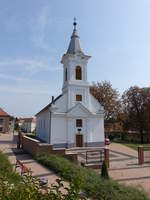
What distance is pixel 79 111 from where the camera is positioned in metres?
25.8

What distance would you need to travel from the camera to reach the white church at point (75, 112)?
968 inches

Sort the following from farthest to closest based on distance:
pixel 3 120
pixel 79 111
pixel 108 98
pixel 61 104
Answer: pixel 3 120
pixel 108 98
pixel 79 111
pixel 61 104

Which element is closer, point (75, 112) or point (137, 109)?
point (75, 112)

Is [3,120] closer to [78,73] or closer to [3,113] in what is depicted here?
[3,113]

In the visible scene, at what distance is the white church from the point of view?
80.6 feet

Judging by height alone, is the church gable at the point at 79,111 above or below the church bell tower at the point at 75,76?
below

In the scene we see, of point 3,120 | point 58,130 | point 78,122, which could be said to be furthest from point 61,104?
point 3,120

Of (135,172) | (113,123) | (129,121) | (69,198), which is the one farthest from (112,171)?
(129,121)

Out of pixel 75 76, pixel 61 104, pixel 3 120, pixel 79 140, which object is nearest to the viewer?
pixel 79 140

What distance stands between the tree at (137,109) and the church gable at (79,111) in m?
16.6

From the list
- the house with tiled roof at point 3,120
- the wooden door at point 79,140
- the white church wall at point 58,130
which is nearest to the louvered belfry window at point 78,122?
the wooden door at point 79,140

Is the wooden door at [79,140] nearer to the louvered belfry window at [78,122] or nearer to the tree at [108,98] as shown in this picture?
the louvered belfry window at [78,122]

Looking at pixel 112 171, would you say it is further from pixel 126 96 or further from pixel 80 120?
pixel 126 96

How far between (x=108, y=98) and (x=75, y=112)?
1253 cm
